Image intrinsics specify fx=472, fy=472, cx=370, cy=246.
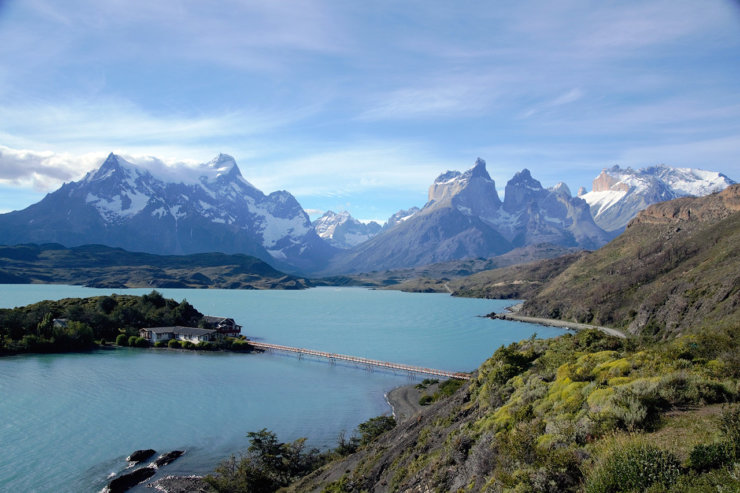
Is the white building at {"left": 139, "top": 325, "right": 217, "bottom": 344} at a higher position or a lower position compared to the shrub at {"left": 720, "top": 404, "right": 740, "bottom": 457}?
lower

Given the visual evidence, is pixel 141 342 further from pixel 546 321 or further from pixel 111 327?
pixel 546 321

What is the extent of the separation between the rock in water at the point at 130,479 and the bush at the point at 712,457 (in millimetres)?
32870

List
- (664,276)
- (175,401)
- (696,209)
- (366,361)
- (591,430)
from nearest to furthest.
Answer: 1. (591,430)
2. (175,401)
3. (366,361)
4. (664,276)
5. (696,209)

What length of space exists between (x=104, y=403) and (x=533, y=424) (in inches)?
1998

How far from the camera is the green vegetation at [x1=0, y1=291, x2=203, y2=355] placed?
77.0 meters

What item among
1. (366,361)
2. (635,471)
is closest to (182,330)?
(366,361)

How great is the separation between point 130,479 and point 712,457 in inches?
1344

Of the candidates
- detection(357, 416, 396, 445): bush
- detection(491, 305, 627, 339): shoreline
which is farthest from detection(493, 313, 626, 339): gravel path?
detection(357, 416, 396, 445): bush

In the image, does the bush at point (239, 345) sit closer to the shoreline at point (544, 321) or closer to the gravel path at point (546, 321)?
the shoreline at point (544, 321)

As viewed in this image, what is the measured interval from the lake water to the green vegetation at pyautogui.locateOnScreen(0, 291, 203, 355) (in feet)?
13.2

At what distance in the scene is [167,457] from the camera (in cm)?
3556

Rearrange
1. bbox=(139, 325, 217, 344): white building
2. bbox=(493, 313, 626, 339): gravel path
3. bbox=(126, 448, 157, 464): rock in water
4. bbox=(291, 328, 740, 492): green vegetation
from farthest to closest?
bbox=(493, 313, 626, 339): gravel path, bbox=(139, 325, 217, 344): white building, bbox=(126, 448, 157, 464): rock in water, bbox=(291, 328, 740, 492): green vegetation

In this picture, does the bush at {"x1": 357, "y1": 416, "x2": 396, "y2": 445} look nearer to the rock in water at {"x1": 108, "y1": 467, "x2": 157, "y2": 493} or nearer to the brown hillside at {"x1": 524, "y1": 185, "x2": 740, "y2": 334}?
the rock in water at {"x1": 108, "y1": 467, "x2": 157, "y2": 493}

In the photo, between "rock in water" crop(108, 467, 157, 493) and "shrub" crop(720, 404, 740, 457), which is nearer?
"shrub" crop(720, 404, 740, 457)
